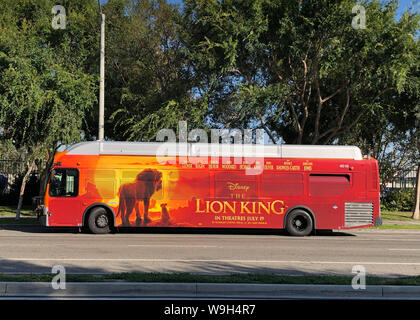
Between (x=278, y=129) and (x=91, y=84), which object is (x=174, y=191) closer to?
(x=91, y=84)

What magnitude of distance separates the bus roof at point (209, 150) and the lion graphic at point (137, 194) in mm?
1010

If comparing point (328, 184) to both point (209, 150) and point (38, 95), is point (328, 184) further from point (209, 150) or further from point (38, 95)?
point (38, 95)

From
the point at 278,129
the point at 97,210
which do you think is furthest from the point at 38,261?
the point at 278,129

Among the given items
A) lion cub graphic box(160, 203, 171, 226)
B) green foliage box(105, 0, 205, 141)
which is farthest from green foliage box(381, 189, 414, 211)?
lion cub graphic box(160, 203, 171, 226)

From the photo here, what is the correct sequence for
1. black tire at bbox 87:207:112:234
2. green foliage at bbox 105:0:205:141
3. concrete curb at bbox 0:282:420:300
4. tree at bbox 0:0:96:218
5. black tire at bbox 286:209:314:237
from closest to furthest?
concrete curb at bbox 0:282:420:300, black tire at bbox 87:207:112:234, black tire at bbox 286:209:314:237, tree at bbox 0:0:96:218, green foliage at bbox 105:0:205:141

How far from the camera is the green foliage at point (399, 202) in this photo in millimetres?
30078

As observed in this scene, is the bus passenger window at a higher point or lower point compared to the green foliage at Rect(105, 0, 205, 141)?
lower

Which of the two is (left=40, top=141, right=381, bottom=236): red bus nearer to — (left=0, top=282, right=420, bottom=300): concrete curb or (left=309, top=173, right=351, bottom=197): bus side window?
(left=309, top=173, right=351, bottom=197): bus side window

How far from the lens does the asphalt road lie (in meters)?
9.05

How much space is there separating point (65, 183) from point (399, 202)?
22.7m

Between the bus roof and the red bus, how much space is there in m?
0.04

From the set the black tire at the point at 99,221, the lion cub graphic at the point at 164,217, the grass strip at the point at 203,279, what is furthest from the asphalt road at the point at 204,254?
the lion cub graphic at the point at 164,217

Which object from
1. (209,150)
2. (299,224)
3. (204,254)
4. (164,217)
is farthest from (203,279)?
(299,224)

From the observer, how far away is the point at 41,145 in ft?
67.2
